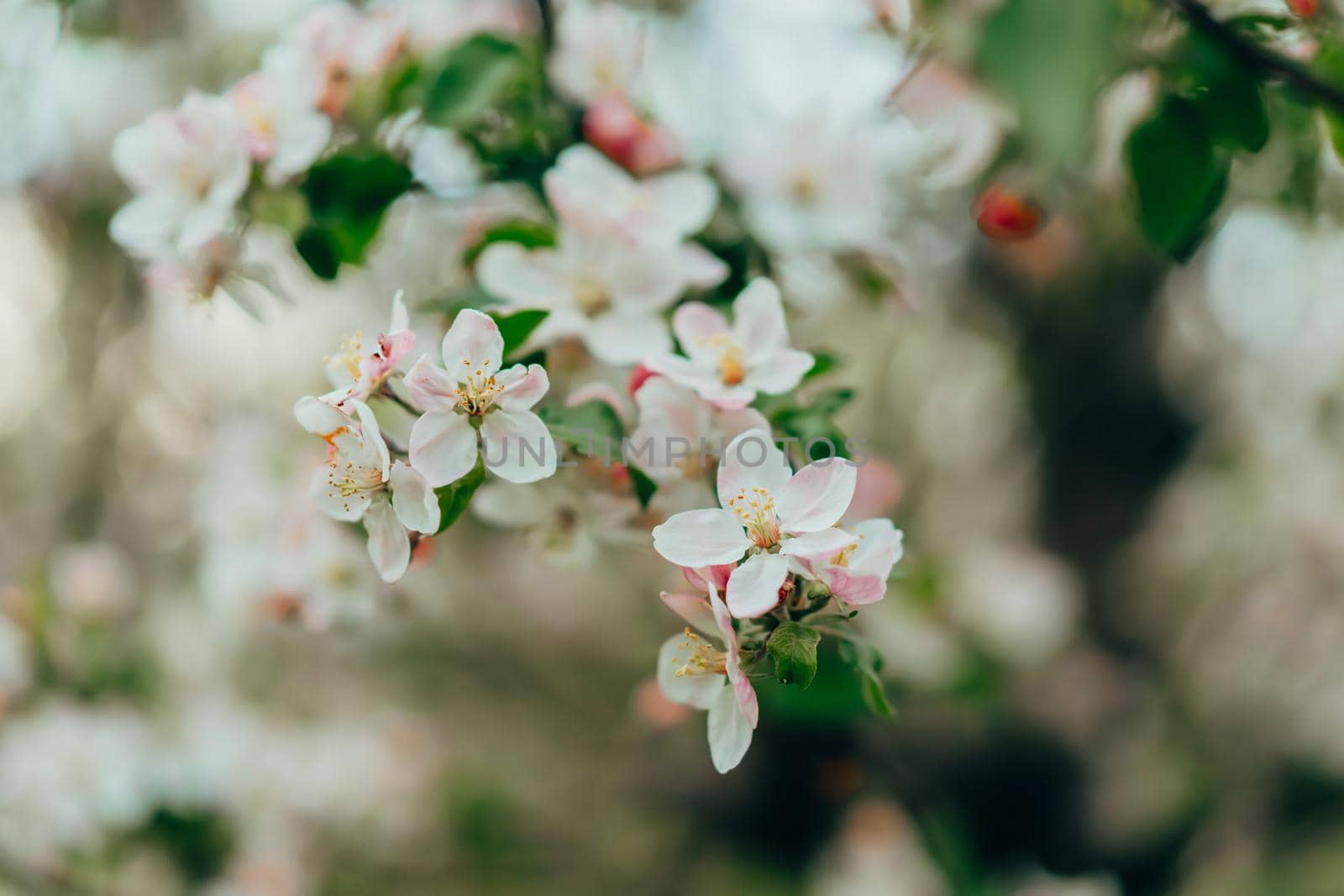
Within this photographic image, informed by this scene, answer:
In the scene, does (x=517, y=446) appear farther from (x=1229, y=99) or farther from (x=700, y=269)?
(x=1229, y=99)

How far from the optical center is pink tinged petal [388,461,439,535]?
43 centimetres

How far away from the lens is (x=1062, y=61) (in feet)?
1.30

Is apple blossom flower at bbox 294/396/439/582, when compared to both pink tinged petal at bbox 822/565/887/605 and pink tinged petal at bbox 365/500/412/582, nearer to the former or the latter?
pink tinged petal at bbox 365/500/412/582

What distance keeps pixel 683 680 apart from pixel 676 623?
1505 mm

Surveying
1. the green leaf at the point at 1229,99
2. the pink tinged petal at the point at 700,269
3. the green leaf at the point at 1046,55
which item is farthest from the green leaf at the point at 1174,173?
the pink tinged petal at the point at 700,269

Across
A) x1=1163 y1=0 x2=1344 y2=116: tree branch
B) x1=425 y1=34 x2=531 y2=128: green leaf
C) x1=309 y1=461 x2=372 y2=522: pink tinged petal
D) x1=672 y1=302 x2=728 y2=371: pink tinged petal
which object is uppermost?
x1=1163 y1=0 x2=1344 y2=116: tree branch

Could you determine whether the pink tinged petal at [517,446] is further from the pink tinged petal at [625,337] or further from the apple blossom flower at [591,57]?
the apple blossom flower at [591,57]

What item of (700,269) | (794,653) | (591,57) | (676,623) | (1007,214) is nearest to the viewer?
(794,653)

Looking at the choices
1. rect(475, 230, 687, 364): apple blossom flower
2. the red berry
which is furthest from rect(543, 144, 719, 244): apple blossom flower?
the red berry

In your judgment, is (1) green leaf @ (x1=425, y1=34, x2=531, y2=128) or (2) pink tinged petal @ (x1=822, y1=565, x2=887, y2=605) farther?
(1) green leaf @ (x1=425, y1=34, x2=531, y2=128)

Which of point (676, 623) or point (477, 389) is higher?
point (477, 389)

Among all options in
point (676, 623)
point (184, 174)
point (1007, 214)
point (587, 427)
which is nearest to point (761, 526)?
point (587, 427)

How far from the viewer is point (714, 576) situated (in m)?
0.42

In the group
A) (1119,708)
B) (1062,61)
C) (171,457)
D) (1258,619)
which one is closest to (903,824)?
(1119,708)
